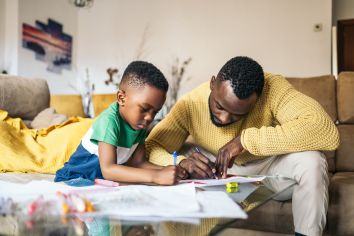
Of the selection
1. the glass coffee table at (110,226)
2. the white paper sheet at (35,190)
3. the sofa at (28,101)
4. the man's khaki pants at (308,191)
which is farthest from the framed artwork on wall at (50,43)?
the glass coffee table at (110,226)

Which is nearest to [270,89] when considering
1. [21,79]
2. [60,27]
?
[21,79]

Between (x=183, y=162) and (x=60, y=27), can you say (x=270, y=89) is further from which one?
(x=60, y=27)

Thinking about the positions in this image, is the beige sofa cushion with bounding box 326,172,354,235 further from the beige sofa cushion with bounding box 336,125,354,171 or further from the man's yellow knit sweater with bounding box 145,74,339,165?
the beige sofa cushion with bounding box 336,125,354,171

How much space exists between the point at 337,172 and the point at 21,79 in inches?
74.3

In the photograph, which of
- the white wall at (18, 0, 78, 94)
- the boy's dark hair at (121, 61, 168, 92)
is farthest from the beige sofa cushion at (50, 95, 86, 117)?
Answer: the boy's dark hair at (121, 61, 168, 92)

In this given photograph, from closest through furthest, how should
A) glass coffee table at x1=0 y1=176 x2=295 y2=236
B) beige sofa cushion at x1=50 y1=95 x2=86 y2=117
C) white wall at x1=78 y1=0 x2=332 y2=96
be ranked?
glass coffee table at x1=0 y1=176 x2=295 y2=236, beige sofa cushion at x1=50 y1=95 x2=86 y2=117, white wall at x1=78 y1=0 x2=332 y2=96

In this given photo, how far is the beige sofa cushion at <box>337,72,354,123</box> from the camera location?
7.42 feet

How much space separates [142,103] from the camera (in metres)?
1.21

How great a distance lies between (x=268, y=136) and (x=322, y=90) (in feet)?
4.01

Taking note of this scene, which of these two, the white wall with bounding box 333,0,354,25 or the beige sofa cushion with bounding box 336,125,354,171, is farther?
the white wall with bounding box 333,0,354,25

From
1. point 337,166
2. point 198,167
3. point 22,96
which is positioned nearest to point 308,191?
point 198,167

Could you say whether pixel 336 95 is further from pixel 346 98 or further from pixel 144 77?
pixel 144 77

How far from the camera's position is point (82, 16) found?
17.5 feet

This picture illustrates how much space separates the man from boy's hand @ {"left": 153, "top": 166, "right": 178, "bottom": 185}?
208mm
